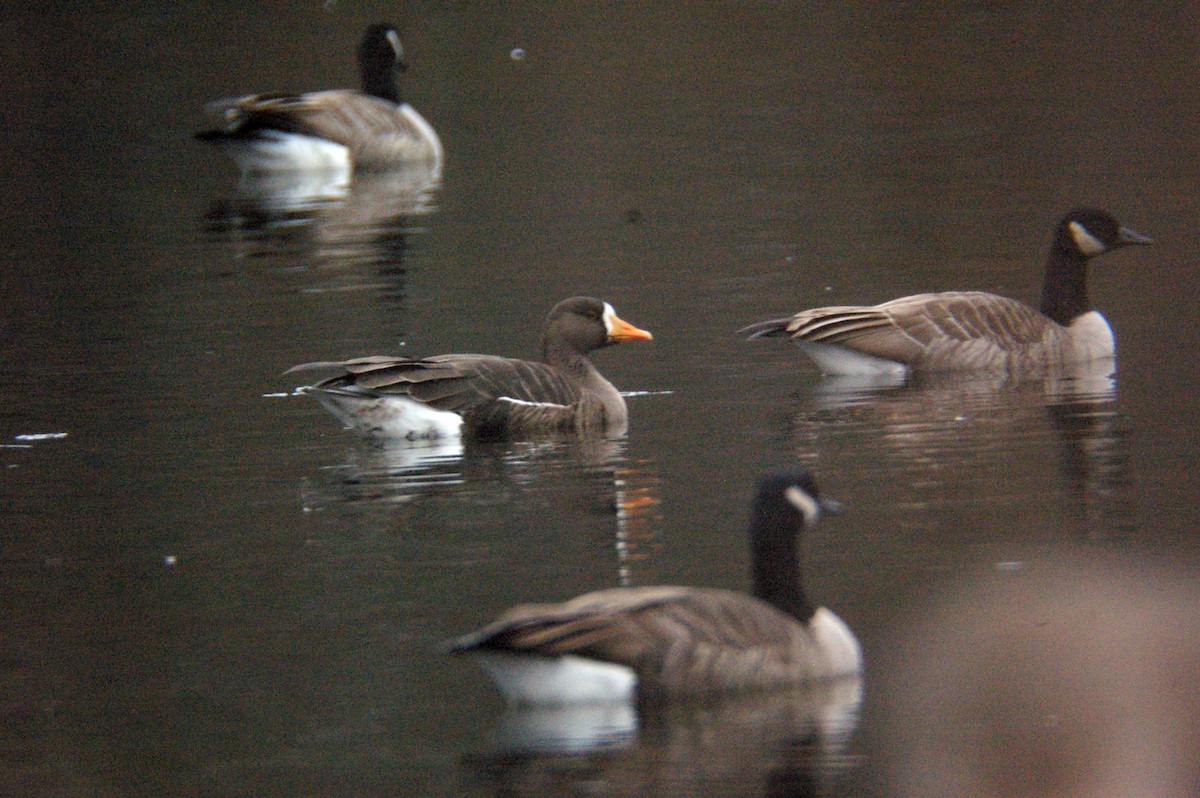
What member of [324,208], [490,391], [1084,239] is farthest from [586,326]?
[324,208]

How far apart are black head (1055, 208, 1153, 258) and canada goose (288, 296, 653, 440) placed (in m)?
3.81

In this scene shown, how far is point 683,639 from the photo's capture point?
7531 millimetres

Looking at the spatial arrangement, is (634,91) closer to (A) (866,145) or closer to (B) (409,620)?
(A) (866,145)

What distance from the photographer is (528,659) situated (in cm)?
730

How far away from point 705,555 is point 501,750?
2554mm

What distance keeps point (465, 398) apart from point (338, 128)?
1616 cm

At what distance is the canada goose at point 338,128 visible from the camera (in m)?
27.6

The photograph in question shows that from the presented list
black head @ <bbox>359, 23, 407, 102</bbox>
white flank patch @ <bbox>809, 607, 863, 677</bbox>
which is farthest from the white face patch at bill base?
black head @ <bbox>359, 23, 407, 102</bbox>

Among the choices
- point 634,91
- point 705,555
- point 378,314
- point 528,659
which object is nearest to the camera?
point 528,659

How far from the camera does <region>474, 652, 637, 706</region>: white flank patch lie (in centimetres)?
733

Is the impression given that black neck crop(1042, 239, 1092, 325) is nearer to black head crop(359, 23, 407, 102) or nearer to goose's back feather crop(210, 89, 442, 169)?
goose's back feather crop(210, 89, 442, 169)

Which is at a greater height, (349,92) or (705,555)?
(349,92)

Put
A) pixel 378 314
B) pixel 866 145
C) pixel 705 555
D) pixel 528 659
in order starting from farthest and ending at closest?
pixel 866 145 → pixel 378 314 → pixel 705 555 → pixel 528 659

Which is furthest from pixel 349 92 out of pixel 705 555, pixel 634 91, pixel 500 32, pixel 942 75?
pixel 705 555
